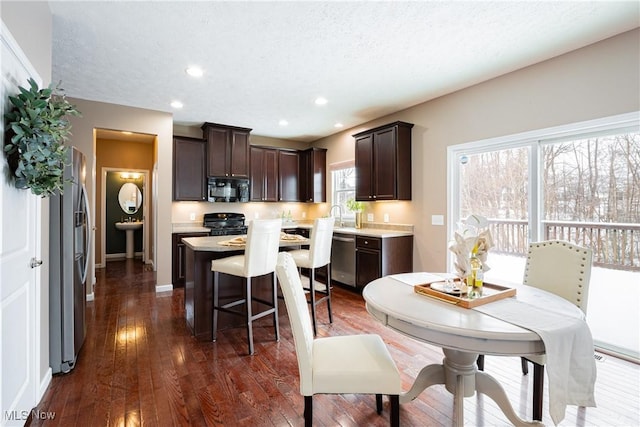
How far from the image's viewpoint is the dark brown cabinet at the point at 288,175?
6156mm

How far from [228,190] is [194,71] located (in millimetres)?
2581

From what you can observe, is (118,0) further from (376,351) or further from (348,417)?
(348,417)

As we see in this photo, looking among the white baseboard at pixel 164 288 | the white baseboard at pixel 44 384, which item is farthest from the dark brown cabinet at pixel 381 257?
the white baseboard at pixel 44 384

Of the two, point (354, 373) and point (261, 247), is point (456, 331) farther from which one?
point (261, 247)

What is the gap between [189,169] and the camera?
5.16 metres

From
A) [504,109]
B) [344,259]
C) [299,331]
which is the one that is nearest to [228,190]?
[344,259]

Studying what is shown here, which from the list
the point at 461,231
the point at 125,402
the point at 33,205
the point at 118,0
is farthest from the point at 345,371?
the point at 118,0

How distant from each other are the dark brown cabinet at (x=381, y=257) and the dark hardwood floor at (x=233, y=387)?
106cm

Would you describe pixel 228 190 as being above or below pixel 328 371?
above

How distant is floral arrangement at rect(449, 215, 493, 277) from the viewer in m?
1.63

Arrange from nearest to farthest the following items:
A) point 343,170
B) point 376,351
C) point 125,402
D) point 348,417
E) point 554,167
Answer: point 376,351
point 348,417
point 125,402
point 554,167
point 343,170

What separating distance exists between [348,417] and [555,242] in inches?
71.2

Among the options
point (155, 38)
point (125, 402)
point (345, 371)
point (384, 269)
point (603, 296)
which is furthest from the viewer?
point (384, 269)

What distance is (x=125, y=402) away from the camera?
1.98m
